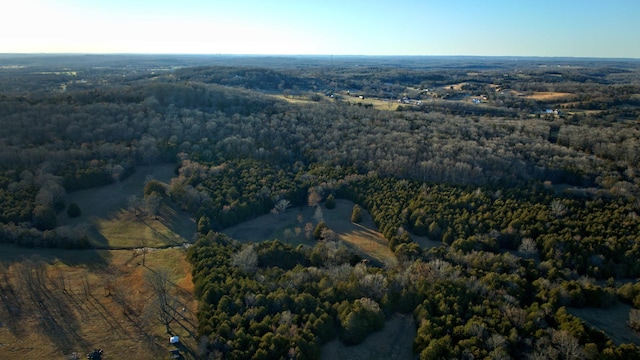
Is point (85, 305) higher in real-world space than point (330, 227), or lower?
lower

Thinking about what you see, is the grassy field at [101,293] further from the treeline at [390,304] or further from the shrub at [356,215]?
the shrub at [356,215]

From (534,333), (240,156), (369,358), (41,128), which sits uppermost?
(41,128)

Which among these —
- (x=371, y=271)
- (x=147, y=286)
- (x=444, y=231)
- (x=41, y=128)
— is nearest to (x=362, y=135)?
(x=444, y=231)

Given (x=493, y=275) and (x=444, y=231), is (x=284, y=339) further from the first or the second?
(x=444, y=231)

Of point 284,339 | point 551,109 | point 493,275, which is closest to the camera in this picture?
point 284,339

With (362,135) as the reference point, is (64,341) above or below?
below

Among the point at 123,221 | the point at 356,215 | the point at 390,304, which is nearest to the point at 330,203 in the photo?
the point at 356,215

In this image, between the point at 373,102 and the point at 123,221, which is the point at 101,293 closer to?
the point at 123,221

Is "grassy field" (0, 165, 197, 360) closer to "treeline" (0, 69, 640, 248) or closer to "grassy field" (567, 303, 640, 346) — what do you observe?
"treeline" (0, 69, 640, 248)

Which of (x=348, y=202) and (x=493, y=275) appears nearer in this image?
(x=493, y=275)
